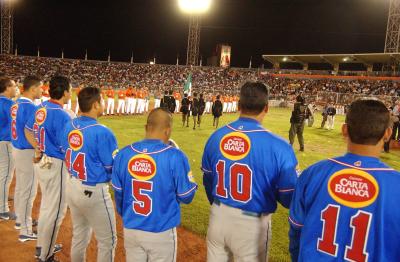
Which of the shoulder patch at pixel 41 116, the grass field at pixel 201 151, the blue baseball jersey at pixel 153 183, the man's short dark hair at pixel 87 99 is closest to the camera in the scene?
the blue baseball jersey at pixel 153 183

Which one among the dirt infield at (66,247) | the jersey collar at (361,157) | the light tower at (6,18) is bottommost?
the dirt infield at (66,247)

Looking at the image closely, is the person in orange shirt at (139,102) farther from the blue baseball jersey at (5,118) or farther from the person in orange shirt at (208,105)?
the blue baseball jersey at (5,118)

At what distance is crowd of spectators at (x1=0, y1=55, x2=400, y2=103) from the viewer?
41688 millimetres

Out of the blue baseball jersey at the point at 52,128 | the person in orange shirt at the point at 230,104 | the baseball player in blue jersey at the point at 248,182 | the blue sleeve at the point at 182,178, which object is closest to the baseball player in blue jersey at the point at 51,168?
the blue baseball jersey at the point at 52,128

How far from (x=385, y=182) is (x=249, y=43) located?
264 ft

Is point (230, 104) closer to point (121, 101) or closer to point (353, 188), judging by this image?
point (121, 101)

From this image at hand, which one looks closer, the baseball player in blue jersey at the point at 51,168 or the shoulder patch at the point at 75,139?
the shoulder patch at the point at 75,139

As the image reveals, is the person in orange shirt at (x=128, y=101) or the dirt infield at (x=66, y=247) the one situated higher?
the person in orange shirt at (x=128, y=101)

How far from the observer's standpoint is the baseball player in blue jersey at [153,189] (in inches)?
119

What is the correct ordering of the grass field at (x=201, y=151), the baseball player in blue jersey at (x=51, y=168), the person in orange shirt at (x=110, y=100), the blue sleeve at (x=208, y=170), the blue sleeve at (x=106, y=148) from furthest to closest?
the person in orange shirt at (x=110, y=100) < the grass field at (x=201, y=151) < the baseball player in blue jersey at (x=51, y=168) < the blue sleeve at (x=106, y=148) < the blue sleeve at (x=208, y=170)

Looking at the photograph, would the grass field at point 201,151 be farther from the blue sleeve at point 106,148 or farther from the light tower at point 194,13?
the light tower at point 194,13

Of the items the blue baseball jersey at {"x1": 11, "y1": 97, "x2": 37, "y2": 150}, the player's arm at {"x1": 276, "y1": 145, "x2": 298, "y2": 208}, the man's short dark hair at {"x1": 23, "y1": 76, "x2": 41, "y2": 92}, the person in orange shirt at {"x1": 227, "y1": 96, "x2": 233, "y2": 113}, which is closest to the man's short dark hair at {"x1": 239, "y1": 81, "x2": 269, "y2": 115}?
the player's arm at {"x1": 276, "y1": 145, "x2": 298, "y2": 208}

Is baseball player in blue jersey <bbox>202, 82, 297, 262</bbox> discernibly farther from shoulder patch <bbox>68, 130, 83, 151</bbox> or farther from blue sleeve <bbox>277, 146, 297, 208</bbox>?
shoulder patch <bbox>68, 130, 83, 151</bbox>

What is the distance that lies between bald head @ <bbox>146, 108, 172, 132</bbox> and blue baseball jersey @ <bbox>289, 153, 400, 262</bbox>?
1.33 metres
